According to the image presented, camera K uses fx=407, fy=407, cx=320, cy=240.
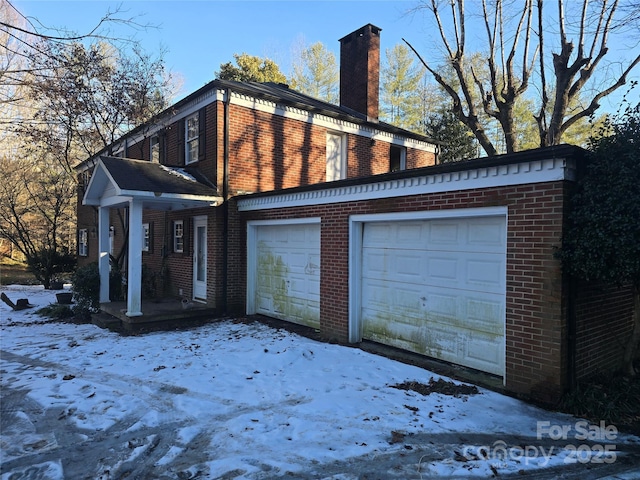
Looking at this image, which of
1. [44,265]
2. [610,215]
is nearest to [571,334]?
[610,215]

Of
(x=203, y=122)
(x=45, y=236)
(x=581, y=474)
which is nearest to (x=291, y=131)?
(x=203, y=122)

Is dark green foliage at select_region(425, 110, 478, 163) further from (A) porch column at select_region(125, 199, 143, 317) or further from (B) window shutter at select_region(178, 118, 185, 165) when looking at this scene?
(A) porch column at select_region(125, 199, 143, 317)

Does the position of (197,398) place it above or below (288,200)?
below

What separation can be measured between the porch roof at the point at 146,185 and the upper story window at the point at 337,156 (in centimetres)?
437

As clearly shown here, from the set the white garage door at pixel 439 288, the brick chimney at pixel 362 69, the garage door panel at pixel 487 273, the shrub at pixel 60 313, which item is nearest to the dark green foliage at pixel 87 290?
the shrub at pixel 60 313

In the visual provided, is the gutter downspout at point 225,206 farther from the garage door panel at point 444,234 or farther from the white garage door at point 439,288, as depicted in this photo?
the garage door panel at point 444,234

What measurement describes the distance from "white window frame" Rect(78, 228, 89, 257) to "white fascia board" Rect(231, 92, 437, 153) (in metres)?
14.6

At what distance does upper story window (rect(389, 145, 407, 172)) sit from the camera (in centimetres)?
1545

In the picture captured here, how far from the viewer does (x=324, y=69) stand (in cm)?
2745

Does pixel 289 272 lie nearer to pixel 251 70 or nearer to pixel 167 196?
pixel 167 196

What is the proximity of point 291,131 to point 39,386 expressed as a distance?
8824 mm

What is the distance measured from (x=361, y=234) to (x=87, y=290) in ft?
26.1

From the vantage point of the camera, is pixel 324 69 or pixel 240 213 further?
pixel 324 69

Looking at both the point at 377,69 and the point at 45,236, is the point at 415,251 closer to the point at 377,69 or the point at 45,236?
the point at 377,69
